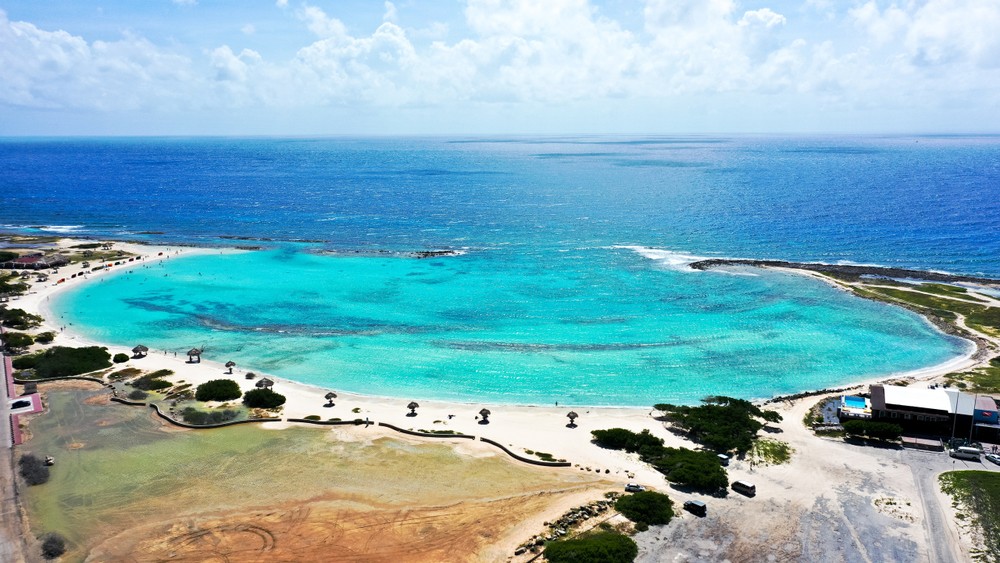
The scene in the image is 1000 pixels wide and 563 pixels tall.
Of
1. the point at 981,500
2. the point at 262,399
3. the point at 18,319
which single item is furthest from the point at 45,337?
the point at 981,500

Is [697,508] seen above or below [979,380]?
below

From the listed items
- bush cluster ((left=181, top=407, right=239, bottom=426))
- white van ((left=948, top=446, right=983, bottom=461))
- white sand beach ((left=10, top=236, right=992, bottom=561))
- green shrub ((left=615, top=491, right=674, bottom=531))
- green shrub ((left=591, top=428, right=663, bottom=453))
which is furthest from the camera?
bush cluster ((left=181, top=407, right=239, bottom=426))

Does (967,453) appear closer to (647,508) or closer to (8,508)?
(647,508)

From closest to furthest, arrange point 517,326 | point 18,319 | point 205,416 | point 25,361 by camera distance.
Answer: point 205,416 < point 25,361 < point 18,319 < point 517,326

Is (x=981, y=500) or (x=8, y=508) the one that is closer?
(x=8, y=508)

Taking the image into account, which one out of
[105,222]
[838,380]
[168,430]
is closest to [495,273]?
[838,380]

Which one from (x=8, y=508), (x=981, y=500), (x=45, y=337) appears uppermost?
(x=45, y=337)

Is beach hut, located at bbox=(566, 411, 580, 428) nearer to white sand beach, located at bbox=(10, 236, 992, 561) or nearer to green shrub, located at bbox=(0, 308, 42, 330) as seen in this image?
white sand beach, located at bbox=(10, 236, 992, 561)

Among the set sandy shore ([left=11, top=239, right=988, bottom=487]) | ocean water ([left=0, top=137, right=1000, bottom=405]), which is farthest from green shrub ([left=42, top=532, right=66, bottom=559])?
ocean water ([left=0, top=137, right=1000, bottom=405])
